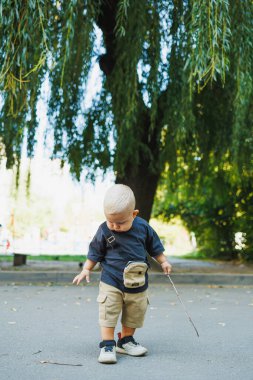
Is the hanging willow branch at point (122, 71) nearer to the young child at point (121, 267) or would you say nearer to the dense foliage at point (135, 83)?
the dense foliage at point (135, 83)

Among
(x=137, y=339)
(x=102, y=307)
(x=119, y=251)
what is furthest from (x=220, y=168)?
(x=102, y=307)

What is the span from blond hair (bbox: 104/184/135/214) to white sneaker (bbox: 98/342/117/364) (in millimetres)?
937

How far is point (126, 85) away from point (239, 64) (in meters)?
1.77

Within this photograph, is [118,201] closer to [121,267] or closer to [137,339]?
[121,267]

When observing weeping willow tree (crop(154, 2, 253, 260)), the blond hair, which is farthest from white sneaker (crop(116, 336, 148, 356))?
weeping willow tree (crop(154, 2, 253, 260))

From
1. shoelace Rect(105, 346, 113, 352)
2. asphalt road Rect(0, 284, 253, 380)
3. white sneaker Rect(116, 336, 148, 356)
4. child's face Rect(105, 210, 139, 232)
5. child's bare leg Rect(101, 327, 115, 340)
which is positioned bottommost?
asphalt road Rect(0, 284, 253, 380)

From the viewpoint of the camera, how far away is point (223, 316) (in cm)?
698

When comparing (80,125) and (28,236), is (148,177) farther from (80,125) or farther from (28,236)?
(28,236)

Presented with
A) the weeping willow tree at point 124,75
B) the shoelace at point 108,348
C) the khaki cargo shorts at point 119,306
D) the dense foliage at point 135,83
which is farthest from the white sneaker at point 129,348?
the dense foliage at point 135,83

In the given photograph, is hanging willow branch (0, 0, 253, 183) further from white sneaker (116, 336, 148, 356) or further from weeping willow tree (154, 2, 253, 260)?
white sneaker (116, 336, 148, 356)

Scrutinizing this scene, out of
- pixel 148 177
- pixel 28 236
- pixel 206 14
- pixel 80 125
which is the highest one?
pixel 206 14

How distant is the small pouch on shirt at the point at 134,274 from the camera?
4.49 metres

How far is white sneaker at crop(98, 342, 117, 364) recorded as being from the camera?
4.32 meters

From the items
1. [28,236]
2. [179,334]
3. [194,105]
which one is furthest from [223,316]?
[28,236]
